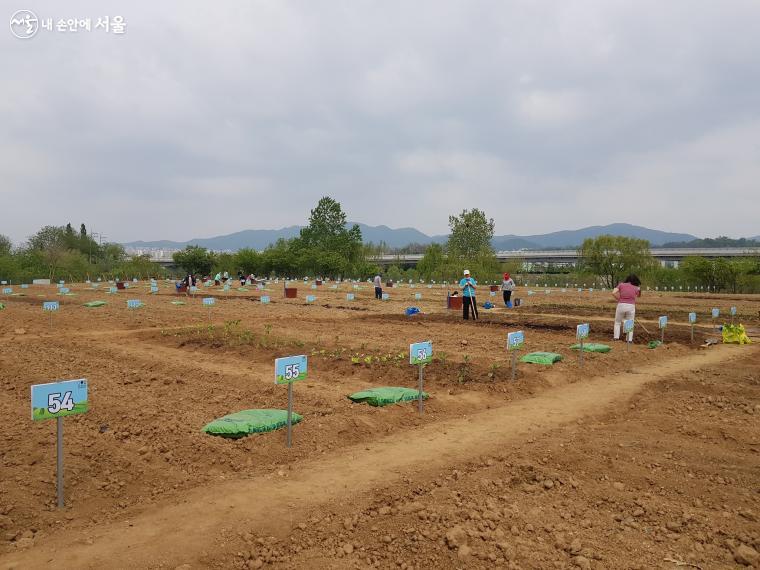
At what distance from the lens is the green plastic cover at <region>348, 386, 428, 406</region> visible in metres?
7.57

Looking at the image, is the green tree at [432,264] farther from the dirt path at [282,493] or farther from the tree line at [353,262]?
the dirt path at [282,493]

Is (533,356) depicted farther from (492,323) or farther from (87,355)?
(87,355)

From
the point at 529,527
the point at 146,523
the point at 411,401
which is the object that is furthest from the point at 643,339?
the point at 146,523

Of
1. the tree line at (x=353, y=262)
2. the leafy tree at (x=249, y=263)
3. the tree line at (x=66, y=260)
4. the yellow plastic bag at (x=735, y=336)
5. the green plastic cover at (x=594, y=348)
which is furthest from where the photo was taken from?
the leafy tree at (x=249, y=263)

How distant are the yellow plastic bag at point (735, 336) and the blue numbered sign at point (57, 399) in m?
14.9

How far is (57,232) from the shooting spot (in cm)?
8606

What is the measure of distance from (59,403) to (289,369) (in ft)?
7.48

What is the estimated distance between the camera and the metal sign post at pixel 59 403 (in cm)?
451

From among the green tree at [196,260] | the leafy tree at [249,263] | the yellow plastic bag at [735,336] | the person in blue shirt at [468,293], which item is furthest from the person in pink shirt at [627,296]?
the green tree at [196,260]

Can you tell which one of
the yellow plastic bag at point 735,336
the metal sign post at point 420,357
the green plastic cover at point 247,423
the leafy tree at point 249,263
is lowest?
the yellow plastic bag at point 735,336

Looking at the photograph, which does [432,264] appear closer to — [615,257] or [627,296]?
[615,257]

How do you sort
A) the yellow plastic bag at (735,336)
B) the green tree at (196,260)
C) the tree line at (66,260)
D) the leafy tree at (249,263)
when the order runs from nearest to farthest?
the yellow plastic bag at (735,336), the tree line at (66,260), the leafy tree at (249,263), the green tree at (196,260)

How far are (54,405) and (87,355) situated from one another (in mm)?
7637

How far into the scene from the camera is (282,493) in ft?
15.5
